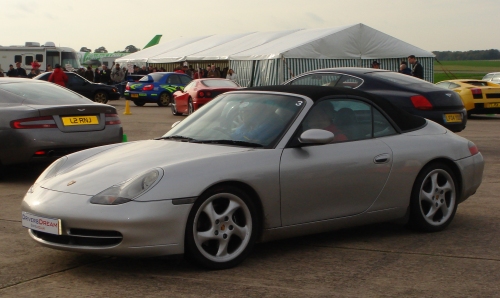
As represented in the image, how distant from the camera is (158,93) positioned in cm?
2934

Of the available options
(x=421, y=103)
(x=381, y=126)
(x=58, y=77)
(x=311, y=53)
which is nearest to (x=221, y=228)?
(x=381, y=126)

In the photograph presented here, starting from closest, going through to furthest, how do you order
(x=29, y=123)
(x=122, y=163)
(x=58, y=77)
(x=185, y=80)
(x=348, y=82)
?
1. (x=122, y=163)
2. (x=29, y=123)
3. (x=348, y=82)
4. (x=58, y=77)
5. (x=185, y=80)

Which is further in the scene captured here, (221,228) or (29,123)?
(29,123)

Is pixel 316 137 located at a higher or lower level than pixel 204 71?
lower

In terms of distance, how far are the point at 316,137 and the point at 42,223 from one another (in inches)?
76.6

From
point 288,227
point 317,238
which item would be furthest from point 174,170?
point 317,238

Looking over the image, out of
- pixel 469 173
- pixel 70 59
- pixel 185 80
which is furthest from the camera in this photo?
pixel 70 59

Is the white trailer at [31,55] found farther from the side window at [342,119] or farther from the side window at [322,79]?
the side window at [342,119]

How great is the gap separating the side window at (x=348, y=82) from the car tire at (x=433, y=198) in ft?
18.6

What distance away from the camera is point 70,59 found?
46969 mm

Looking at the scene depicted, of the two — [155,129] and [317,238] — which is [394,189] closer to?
[317,238]

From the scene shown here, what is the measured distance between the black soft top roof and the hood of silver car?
88cm

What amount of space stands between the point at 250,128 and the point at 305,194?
0.65 metres

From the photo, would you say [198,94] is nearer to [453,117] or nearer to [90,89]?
[90,89]
